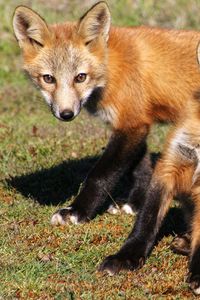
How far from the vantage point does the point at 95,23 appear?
7.04 m

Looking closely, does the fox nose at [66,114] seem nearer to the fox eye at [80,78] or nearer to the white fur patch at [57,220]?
the fox eye at [80,78]

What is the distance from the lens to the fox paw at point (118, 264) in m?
5.43

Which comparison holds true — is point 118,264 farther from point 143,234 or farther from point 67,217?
point 67,217

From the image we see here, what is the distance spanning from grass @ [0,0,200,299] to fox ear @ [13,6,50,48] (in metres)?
1.52

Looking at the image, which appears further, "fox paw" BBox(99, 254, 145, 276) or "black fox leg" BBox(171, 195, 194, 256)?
"black fox leg" BBox(171, 195, 194, 256)

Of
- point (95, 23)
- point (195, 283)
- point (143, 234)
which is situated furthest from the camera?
point (95, 23)

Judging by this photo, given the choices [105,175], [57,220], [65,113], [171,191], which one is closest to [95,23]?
[65,113]

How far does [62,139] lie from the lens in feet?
30.4

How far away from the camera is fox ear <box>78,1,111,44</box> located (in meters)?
6.96

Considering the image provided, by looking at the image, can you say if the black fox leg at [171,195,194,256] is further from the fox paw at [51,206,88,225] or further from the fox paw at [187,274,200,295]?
the fox paw at [51,206,88,225]

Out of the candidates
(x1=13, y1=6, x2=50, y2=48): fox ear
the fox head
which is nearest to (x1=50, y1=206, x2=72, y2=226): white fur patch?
the fox head

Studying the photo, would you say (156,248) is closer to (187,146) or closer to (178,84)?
(187,146)

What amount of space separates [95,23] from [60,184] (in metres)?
1.83

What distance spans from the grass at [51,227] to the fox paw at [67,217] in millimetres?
82
